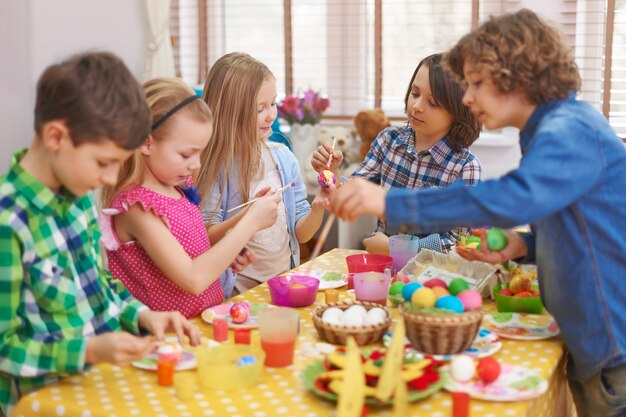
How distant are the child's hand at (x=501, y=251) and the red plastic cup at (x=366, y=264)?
0.30 m

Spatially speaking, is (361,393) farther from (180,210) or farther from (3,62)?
(3,62)

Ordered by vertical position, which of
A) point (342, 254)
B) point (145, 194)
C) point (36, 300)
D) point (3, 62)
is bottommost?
point (342, 254)

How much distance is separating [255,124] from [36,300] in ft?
3.37

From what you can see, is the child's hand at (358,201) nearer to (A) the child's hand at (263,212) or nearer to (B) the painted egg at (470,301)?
(B) the painted egg at (470,301)

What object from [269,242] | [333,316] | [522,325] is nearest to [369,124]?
[269,242]

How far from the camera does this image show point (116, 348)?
1.24 m

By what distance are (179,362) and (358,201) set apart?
1.42 ft

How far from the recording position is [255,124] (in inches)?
85.4

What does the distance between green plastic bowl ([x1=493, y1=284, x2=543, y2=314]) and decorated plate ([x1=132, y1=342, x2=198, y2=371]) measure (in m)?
0.71

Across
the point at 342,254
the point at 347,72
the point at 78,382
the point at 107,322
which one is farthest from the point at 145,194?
the point at 347,72

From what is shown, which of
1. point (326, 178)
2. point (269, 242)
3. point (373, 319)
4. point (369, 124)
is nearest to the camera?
point (373, 319)

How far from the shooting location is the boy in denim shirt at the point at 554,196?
1279 millimetres

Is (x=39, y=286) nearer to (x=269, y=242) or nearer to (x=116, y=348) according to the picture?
(x=116, y=348)

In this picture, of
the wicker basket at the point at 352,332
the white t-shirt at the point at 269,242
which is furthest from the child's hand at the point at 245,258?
the wicker basket at the point at 352,332
